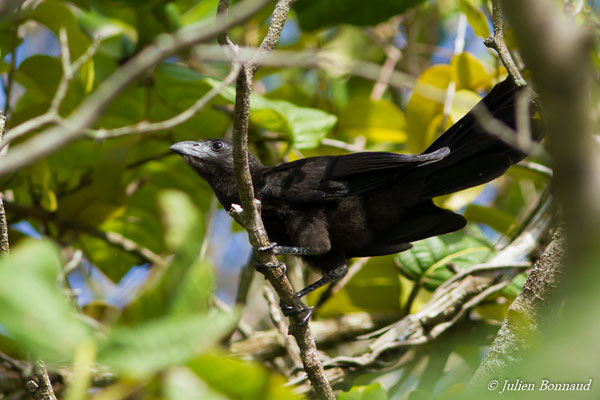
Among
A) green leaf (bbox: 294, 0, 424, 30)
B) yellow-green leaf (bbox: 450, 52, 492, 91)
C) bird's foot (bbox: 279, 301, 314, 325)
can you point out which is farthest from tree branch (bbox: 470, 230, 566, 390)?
green leaf (bbox: 294, 0, 424, 30)

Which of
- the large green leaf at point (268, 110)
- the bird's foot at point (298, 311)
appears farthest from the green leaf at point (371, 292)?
the bird's foot at point (298, 311)

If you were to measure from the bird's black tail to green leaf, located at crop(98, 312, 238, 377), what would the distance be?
7.11 feet

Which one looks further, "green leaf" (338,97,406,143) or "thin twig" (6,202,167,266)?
"green leaf" (338,97,406,143)

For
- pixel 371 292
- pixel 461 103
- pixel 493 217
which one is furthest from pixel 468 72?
pixel 371 292

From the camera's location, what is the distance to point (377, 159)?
3184 millimetres

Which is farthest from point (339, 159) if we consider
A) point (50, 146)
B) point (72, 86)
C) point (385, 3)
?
point (50, 146)

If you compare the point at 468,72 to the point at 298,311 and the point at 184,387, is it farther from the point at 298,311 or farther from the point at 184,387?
the point at 184,387

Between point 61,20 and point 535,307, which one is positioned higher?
point 61,20

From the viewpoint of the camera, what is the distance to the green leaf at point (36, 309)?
93 cm

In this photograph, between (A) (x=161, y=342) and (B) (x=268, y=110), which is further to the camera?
(B) (x=268, y=110)

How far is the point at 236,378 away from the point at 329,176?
2259mm

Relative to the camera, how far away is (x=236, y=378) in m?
1.04

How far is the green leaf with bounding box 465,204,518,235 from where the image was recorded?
3.69m

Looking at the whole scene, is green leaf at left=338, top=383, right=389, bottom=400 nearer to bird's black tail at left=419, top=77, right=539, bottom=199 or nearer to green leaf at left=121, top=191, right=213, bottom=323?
green leaf at left=121, top=191, right=213, bottom=323
